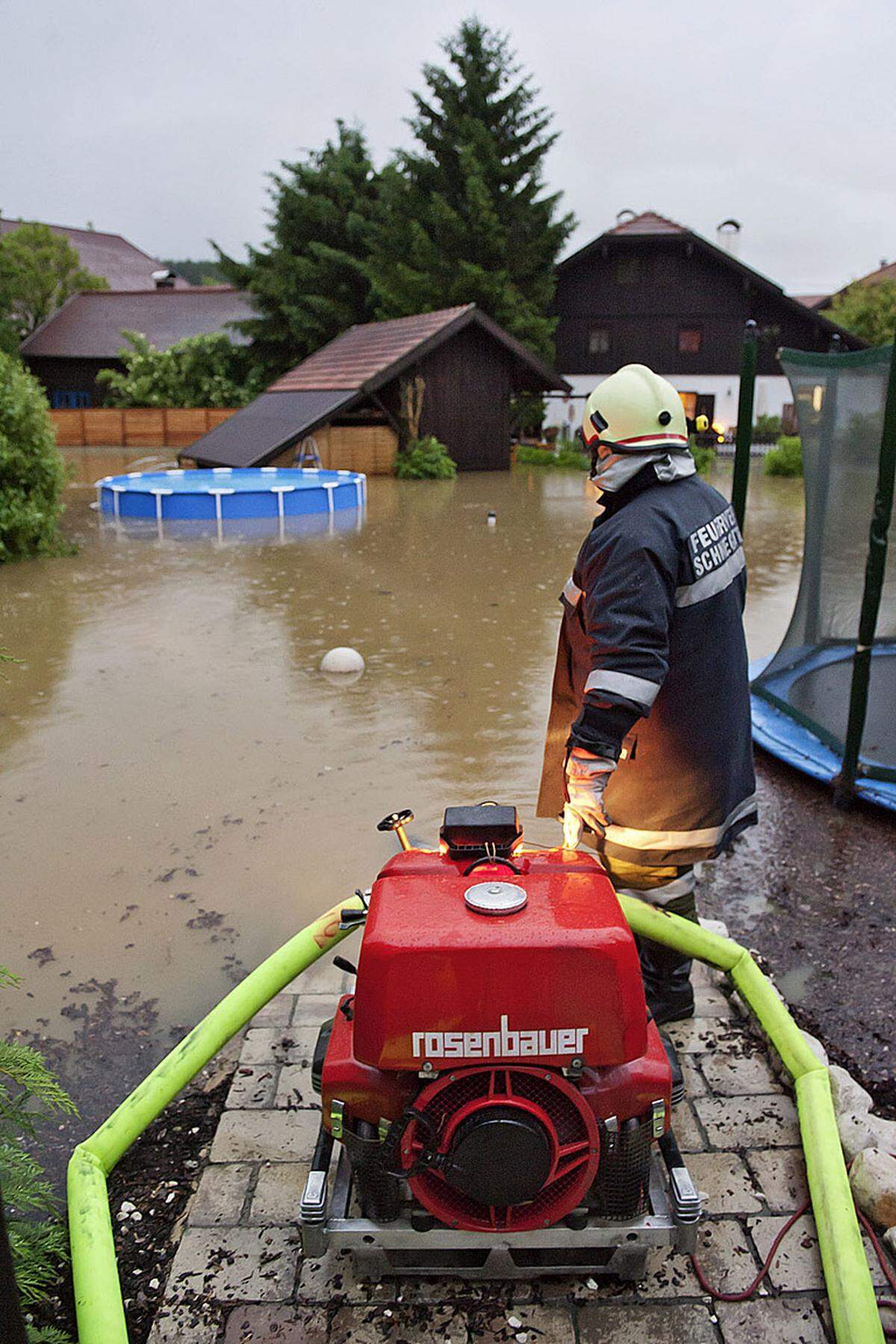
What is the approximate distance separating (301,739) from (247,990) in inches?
130

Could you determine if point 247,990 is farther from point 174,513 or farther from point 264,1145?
point 174,513

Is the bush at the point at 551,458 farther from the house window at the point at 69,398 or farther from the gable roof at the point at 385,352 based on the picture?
the house window at the point at 69,398

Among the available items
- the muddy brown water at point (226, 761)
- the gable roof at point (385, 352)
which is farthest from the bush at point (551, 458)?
the muddy brown water at point (226, 761)

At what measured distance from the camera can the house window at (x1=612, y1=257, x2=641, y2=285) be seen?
33.9m

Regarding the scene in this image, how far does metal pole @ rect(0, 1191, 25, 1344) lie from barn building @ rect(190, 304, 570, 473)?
60.5ft

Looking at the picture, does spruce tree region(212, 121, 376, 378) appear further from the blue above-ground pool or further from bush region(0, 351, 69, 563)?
bush region(0, 351, 69, 563)

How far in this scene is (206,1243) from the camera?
2297mm

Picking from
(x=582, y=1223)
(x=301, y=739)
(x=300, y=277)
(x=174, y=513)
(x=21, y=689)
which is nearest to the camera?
(x=582, y=1223)

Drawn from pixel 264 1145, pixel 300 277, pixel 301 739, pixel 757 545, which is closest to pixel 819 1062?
pixel 264 1145

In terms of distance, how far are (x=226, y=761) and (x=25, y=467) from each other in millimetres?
6896

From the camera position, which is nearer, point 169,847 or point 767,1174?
point 767,1174

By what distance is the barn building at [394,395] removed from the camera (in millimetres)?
20344

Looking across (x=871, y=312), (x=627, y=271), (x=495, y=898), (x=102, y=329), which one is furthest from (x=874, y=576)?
(x=102, y=329)

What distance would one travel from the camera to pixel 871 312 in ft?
105
